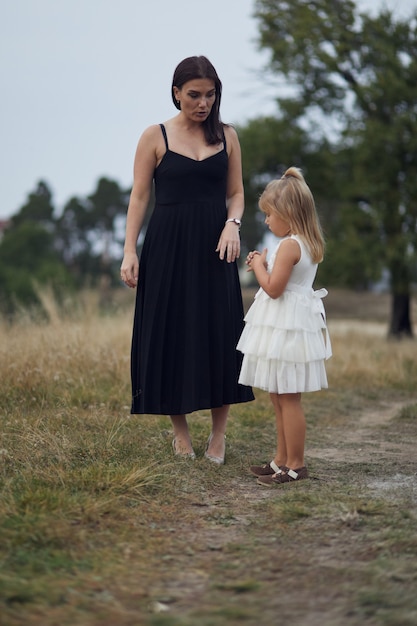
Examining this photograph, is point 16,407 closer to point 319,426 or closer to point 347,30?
point 319,426

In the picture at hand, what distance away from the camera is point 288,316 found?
4184 millimetres

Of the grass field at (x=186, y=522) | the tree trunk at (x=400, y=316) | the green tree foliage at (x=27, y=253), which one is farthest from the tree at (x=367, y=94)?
the green tree foliage at (x=27, y=253)

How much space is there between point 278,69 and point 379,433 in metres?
11.7

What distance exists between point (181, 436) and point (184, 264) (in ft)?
3.03

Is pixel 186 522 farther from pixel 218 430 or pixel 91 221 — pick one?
pixel 91 221

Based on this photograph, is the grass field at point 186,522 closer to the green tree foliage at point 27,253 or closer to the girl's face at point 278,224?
the girl's face at point 278,224

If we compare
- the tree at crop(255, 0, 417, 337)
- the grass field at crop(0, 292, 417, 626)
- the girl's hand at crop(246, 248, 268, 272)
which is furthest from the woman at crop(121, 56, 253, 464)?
the tree at crop(255, 0, 417, 337)

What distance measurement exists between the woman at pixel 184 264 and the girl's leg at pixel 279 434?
352 millimetres

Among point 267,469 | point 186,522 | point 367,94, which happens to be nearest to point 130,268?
point 267,469

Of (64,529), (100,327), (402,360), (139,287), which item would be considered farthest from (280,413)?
(402,360)

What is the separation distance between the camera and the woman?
451 centimetres

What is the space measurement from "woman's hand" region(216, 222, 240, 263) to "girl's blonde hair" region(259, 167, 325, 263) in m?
0.31

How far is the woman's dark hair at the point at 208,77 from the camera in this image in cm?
438

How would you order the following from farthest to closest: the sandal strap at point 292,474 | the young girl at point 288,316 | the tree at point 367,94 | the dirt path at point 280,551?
1. the tree at point 367,94
2. the sandal strap at point 292,474
3. the young girl at point 288,316
4. the dirt path at point 280,551
